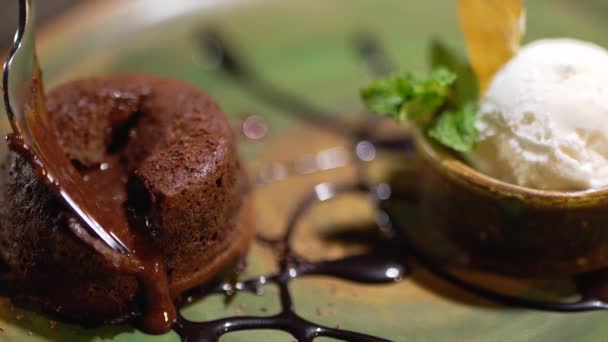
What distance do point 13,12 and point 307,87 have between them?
1739 millimetres

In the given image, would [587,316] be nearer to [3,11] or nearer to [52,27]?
[52,27]

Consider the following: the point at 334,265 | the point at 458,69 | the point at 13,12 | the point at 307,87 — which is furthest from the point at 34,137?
the point at 13,12

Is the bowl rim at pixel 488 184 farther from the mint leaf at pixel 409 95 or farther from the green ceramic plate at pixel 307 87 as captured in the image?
the green ceramic plate at pixel 307 87

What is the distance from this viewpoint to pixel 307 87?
3002mm

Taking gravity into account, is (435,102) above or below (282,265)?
above

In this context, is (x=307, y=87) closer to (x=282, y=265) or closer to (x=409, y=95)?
(x=409, y=95)

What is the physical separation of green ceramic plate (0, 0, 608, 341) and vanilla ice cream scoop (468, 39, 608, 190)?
0.38 m

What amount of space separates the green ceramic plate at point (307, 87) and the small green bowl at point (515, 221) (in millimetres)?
109

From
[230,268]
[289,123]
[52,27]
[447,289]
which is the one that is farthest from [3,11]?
[447,289]

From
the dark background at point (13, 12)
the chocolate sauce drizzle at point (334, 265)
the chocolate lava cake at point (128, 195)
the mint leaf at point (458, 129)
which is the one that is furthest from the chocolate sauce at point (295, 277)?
the dark background at point (13, 12)

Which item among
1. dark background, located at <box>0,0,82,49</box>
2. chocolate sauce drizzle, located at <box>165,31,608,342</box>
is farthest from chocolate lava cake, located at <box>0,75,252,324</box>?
dark background, located at <box>0,0,82,49</box>

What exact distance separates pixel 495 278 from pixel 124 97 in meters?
1.31

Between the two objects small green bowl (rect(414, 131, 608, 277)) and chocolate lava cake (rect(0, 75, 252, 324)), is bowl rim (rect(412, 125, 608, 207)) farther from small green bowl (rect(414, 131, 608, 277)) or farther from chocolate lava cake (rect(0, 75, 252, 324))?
chocolate lava cake (rect(0, 75, 252, 324))

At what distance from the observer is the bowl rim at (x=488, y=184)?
186 centimetres
